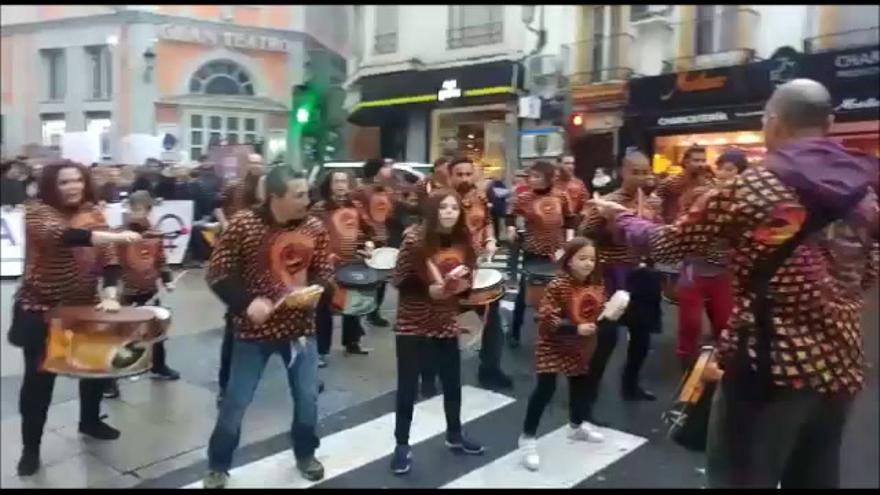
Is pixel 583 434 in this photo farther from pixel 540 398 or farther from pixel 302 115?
pixel 302 115

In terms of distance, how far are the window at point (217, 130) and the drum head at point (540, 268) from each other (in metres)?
1.01

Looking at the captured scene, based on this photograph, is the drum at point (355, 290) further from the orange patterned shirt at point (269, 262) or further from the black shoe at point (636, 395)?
the black shoe at point (636, 395)

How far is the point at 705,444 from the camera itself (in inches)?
67.4

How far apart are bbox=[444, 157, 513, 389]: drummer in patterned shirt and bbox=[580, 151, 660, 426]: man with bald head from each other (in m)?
0.31

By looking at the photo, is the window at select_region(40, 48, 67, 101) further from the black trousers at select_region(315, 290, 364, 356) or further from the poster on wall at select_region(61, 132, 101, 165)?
the black trousers at select_region(315, 290, 364, 356)

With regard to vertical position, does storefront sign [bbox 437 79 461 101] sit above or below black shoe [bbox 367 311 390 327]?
above

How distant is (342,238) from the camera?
2.79 metres

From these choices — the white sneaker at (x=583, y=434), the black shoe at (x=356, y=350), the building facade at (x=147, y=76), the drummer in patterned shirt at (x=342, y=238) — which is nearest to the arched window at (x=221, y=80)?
the building facade at (x=147, y=76)

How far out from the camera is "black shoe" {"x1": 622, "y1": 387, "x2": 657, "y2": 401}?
3.17 m

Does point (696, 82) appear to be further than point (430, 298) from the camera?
Yes

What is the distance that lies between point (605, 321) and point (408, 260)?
729 millimetres

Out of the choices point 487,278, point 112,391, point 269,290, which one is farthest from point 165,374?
point 487,278

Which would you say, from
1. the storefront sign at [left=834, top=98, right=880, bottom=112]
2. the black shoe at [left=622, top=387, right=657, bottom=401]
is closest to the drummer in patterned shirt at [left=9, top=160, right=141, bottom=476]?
the black shoe at [left=622, top=387, right=657, bottom=401]

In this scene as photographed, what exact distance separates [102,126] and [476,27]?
1102 millimetres
